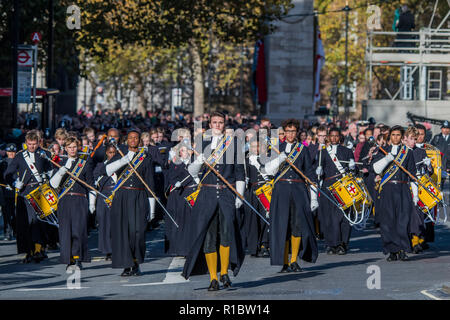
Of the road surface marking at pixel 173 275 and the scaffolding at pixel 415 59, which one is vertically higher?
the scaffolding at pixel 415 59

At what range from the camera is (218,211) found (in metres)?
12.3

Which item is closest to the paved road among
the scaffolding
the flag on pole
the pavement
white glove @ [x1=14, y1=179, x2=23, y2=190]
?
the pavement

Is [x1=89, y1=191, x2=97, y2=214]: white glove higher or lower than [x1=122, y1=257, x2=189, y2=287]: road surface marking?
higher

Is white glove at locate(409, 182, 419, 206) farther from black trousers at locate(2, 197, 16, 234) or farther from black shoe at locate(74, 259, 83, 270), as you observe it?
black trousers at locate(2, 197, 16, 234)

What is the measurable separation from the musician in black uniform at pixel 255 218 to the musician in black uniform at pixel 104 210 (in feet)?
6.23

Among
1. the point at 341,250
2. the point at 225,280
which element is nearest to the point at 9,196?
the point at 341,250

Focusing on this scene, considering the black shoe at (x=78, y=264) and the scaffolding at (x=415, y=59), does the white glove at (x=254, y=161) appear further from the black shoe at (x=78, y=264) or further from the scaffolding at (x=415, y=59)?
the scaffolding at (x=415, y=59)

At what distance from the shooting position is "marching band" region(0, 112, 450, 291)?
12.3 metres

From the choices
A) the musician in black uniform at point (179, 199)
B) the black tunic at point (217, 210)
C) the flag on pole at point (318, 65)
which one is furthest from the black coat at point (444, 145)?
the black tunic at point (217, 210)

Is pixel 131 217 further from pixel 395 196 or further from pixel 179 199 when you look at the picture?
pixel 395 196

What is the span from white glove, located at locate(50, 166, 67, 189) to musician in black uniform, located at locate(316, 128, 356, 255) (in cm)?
370

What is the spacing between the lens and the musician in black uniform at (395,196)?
15.3 metres

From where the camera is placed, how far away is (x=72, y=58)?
120ft
